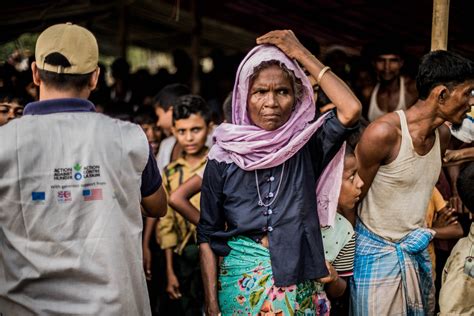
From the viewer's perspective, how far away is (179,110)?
3873mm

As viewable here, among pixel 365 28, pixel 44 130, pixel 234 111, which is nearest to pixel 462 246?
pixel 234 111

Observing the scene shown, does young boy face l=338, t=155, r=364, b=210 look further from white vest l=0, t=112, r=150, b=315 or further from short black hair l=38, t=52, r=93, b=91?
short black hair l=38, t=52, r=93, b=91

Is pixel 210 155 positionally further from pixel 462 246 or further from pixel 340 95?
pixel 462 246

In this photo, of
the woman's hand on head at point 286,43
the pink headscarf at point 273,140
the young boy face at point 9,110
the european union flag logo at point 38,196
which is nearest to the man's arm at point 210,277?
the pink headscarf at point 273,140

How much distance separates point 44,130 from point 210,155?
2.71 ft

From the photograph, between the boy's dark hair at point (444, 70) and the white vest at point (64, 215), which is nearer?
the white vest at point (64, 215)

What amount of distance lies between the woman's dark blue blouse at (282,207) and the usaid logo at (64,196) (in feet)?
2.34

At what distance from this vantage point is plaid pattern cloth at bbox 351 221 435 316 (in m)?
2.75

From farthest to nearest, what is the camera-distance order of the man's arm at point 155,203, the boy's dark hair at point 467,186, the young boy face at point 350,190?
the boy's dark hair at point 467,186 < the young boy face at point 350,190 < the man's arm at point 155,203

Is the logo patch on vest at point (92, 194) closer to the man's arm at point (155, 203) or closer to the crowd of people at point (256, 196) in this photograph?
the crowd of people at point (256, 196)

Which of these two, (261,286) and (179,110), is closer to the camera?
(261,286)

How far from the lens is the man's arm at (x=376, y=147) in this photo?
8.62ft

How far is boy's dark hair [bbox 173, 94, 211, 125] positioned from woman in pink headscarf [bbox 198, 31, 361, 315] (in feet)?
4.32

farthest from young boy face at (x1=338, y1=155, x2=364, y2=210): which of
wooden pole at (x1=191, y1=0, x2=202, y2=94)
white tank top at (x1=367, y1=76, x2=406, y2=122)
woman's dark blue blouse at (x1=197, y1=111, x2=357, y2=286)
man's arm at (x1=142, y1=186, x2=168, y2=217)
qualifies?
wooden pole at (x1=191, y1=0, x2=202, y2=94)
